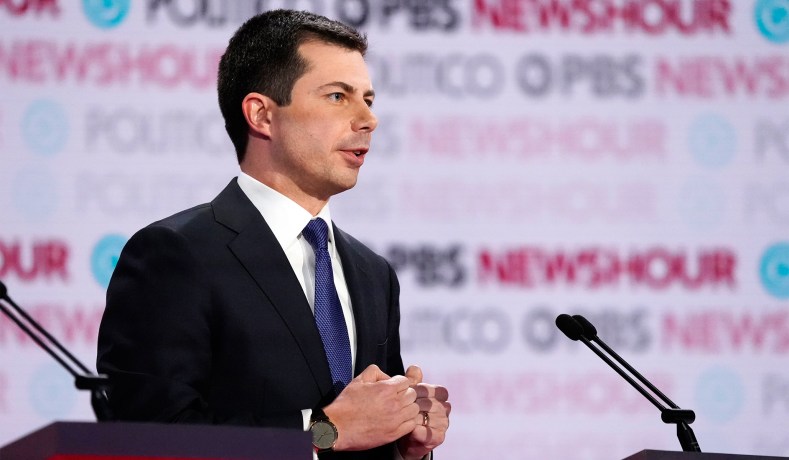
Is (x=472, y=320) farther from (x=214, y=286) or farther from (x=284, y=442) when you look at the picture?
(x=284, y=442)

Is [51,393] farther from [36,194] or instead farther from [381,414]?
[381,414]

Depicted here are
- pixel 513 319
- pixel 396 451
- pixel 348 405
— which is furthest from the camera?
pixel 513 319

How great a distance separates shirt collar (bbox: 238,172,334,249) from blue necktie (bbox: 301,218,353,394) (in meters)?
0.03

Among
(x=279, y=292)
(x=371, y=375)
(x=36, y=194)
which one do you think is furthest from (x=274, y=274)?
(x=36, y=194)

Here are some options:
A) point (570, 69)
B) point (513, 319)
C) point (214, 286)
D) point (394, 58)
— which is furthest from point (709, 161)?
point (214, 286)

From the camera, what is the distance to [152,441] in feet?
5.94

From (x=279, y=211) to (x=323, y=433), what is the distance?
559 mm

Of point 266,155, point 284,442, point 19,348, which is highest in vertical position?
point 266,155

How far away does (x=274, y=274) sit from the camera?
2500 mm

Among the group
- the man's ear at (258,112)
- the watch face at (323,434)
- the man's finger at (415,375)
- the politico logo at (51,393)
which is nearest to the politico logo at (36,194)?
the politico logo at (51,393)

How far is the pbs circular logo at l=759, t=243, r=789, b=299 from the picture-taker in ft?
12.4

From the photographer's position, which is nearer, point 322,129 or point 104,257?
point 322,129

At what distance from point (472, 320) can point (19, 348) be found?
4.42 feet

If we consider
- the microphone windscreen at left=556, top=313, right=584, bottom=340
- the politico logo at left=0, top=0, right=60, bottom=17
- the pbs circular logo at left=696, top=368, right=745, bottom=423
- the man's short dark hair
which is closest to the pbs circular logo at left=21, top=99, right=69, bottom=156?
the politico logo at left=0, top=0, right=60, bottom=17
